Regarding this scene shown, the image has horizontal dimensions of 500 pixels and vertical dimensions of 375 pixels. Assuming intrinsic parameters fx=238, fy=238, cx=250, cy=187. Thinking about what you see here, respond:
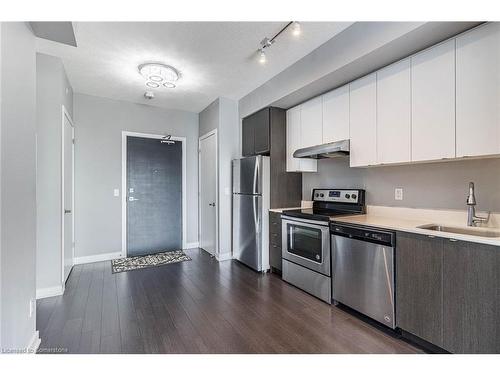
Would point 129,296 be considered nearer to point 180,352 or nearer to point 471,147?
point 180,352

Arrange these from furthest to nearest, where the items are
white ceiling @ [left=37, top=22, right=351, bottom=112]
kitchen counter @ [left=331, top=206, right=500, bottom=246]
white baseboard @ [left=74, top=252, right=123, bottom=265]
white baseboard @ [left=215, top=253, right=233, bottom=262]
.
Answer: white baseboard @ [left=215, top=253, right=233, bottom=262] → white baseboard @ [left=74, top=252, right=123, bottom=265] → white ceiling @ [left=37, top=22, right=351, bottom=112] → kitchen counter @ [left=331, top=206, right=500, bottom=246]

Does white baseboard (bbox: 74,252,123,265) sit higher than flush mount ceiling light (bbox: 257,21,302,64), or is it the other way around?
flush mount ceiling light (bbox: 257,21,302,64)

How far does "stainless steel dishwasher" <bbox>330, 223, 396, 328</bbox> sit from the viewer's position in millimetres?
1916

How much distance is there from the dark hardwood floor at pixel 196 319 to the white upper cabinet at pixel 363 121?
5.04 ft

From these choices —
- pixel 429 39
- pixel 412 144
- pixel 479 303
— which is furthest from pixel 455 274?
pixel 429 39

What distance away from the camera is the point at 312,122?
3004mm

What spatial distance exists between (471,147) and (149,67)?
10.3 ft

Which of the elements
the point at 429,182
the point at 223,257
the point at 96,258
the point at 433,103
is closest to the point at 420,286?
the point at 429,182

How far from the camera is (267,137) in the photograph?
11.0 feet

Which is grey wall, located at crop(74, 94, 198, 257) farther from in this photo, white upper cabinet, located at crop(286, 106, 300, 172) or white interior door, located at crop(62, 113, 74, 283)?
white upper cabinet, located at crop(286, 106, 300, 172)

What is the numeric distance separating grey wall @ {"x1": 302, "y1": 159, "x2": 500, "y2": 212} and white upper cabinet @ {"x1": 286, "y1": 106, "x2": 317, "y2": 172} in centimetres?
36

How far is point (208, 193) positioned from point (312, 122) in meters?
2.21

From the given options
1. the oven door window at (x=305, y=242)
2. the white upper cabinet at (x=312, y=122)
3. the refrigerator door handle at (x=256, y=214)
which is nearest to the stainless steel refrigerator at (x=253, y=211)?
the refrigerator door handle at (x=256, y=214)

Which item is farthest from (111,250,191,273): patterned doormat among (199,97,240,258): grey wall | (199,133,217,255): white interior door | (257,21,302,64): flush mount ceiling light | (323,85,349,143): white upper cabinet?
(257,21,302,64): flush mount ceiling light
